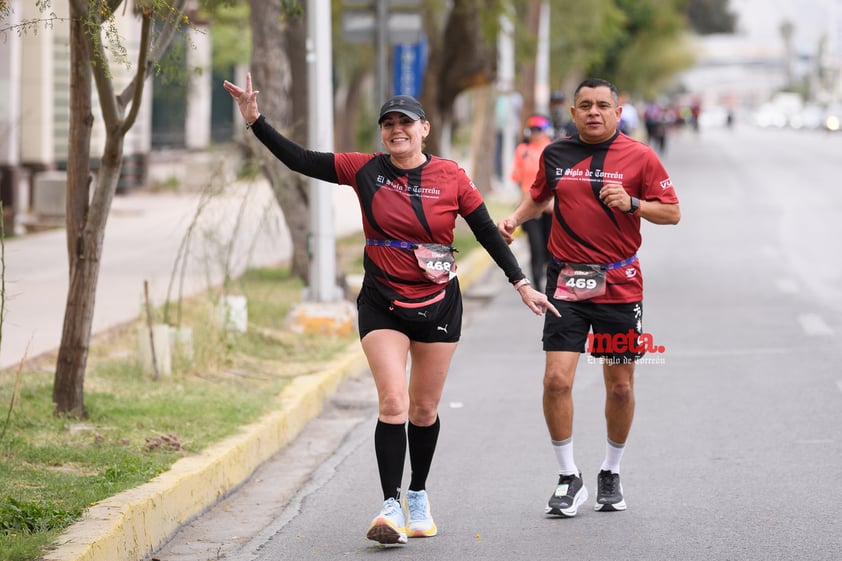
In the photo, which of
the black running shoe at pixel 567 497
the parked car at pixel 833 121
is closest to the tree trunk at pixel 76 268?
the black running shoe at pixel 567 497

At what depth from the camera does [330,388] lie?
1011cm

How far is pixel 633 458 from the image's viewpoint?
7.91m

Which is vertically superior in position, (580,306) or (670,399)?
(580,306)

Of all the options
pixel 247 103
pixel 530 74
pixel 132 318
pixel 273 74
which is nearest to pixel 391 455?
pixel 247 103

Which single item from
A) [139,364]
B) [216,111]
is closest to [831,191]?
[216,111]

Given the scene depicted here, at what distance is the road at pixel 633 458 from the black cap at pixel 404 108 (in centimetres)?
180

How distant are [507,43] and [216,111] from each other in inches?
526

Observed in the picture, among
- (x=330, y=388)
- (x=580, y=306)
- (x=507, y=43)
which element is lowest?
(x=330, y=388)

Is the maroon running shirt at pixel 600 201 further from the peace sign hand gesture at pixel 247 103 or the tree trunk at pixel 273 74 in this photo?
the tree trunk at pixel 273 74

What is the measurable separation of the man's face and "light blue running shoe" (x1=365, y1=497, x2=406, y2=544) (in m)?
1.87

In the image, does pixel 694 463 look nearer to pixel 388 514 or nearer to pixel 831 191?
pixel 388 514

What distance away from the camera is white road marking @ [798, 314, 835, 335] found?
12609mm

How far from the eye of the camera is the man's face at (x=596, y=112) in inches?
257

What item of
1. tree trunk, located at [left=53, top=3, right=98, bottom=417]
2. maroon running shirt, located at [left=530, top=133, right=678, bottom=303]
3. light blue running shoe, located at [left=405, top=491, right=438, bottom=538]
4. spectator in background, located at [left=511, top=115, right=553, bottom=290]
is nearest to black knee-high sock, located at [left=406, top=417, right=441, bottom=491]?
light blue running shoe, located at [left=405, top=491, right=438, bottom=538]
